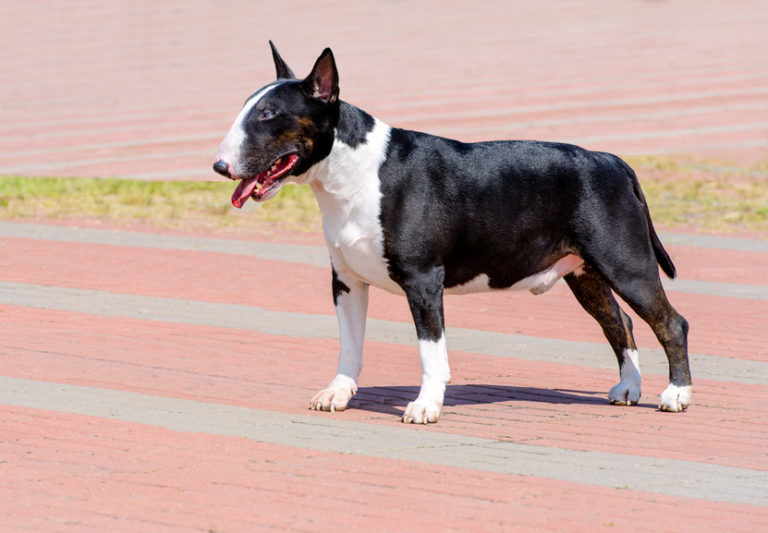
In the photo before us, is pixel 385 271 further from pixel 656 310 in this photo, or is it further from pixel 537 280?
pixel 656 310

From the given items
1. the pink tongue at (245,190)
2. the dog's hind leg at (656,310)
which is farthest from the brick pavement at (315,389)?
the pink tongue at (245,190)

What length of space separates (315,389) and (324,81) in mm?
1748

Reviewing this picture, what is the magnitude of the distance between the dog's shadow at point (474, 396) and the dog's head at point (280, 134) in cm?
130

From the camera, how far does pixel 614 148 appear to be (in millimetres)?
17484

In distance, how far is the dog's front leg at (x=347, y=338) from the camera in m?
6.62

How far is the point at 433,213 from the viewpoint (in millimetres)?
6438

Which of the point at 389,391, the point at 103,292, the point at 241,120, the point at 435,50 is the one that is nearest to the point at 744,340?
the point at 389,391

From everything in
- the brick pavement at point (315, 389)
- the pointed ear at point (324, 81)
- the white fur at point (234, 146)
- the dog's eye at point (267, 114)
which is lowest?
the brick pavement at point (315, 389)

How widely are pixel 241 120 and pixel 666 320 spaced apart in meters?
2.35

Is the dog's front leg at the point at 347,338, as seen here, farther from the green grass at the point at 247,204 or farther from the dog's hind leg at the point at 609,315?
the green grass at the point at 247,204

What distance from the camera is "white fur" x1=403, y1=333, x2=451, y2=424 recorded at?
634cm

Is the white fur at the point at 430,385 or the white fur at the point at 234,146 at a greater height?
the white fur at the point at 234,146

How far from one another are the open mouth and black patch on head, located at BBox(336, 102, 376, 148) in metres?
0.27

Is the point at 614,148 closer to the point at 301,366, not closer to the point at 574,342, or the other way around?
the point at 574,342
